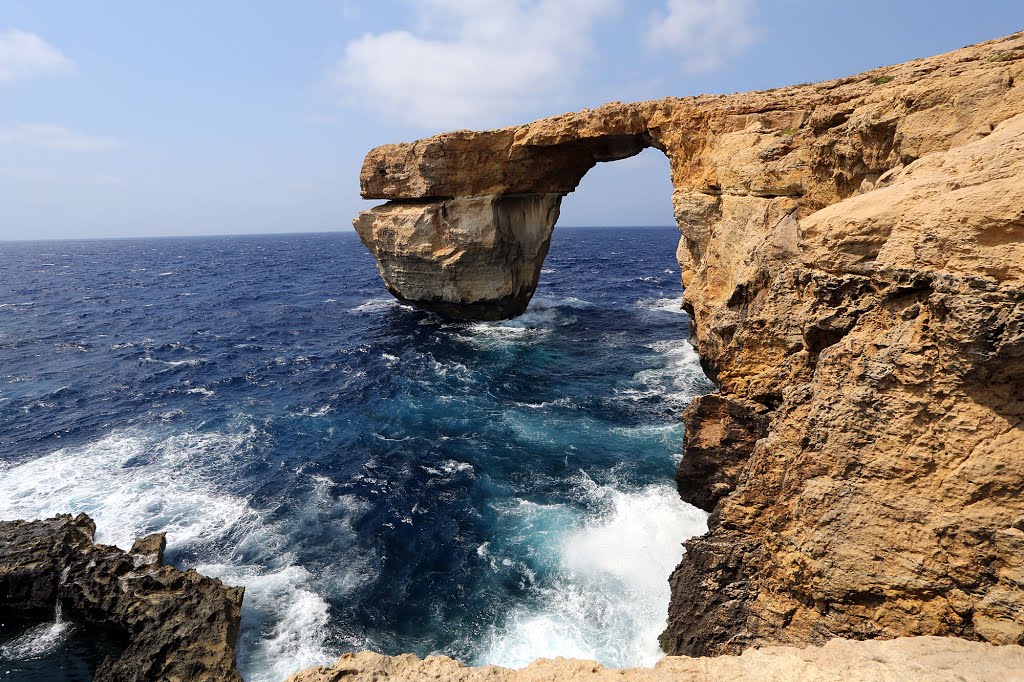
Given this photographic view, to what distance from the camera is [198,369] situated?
87.9ft

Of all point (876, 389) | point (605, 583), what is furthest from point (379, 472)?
point (876, 389)

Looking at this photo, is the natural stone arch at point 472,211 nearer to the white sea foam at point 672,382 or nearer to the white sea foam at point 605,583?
the white sea foam at point 672,382

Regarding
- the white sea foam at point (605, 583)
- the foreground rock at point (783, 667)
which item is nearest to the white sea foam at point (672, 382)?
the white sea foam at point (605, 583)

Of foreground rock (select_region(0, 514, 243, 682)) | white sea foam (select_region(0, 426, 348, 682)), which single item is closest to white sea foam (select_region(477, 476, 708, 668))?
white sea foam (select_region(0, 426, 348, 682))

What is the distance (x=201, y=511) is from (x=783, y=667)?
51.0 ft

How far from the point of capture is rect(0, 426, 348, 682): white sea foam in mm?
10844

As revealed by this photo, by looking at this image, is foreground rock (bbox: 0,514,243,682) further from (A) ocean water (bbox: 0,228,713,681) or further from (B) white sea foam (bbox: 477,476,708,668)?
(B) white sea foam (bbox: 477,476,708,668)

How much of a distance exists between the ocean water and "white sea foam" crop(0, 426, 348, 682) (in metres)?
0.07

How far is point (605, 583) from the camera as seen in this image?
1182 centimetres

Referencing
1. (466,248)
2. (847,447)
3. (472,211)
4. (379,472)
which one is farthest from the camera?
(466,248)

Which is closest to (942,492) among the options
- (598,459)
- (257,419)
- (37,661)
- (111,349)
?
(598,459)

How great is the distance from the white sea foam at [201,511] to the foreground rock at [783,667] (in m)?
5.24

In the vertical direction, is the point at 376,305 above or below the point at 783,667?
below

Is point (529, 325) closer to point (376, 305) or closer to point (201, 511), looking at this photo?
point (376, 305)
